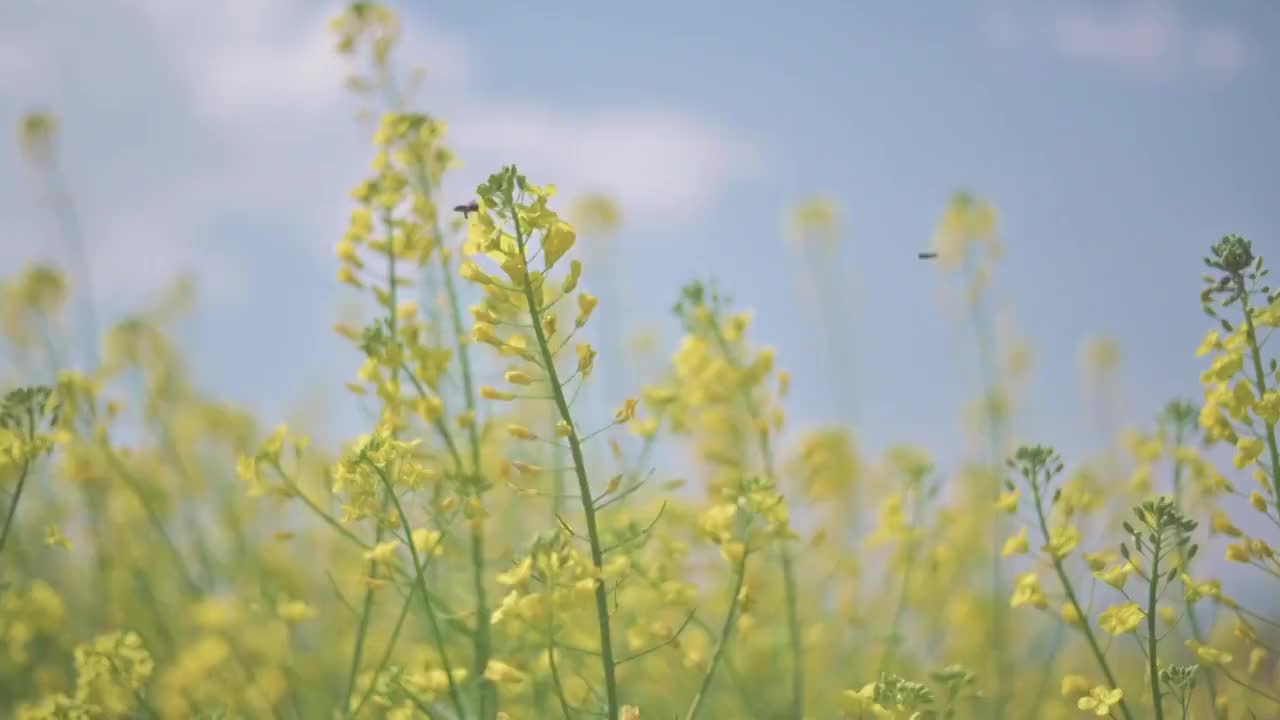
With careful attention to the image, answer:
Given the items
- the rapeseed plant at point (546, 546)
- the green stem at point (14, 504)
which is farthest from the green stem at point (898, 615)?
the green stem at point (14, 504)

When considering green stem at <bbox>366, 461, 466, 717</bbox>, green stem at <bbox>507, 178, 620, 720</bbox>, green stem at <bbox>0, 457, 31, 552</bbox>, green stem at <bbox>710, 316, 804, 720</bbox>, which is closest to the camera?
green stem at <bbox>507, 178, 620, 720</bbox>

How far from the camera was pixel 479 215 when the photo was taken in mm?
2387

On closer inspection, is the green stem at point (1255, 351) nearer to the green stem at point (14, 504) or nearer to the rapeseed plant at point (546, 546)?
the rapeseed plant at point (546, 546)

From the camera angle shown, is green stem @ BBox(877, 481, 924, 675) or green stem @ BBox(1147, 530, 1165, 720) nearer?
green stem @ BBox(1147, 530, 1165, 720)

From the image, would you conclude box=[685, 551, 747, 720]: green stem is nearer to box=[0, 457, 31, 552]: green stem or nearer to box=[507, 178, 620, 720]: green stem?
box=[507, 178, 620, 720]: green stem

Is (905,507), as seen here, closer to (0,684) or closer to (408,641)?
(408,641)

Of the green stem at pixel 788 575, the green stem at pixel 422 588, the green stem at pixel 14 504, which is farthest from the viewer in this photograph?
the green stem at pixel 788 575

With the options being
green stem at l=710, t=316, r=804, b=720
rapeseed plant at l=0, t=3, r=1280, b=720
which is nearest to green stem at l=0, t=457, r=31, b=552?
rapeseed plant at l=0, t=3, r=1280, b=720

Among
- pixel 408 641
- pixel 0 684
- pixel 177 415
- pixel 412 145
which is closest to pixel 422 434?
pixel 412 145

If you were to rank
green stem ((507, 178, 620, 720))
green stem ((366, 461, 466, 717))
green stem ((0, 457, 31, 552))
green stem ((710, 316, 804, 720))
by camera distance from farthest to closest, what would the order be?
green stem ((710, 316, 804, 720)) < green stem ((0, 457, 31, 552)) < green stem ((366, 461, 466, 717)) < green stem ((507, 178, 620, 720))

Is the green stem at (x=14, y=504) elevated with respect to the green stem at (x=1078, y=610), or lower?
elevated

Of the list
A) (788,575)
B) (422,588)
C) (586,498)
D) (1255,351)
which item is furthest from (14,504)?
(1255,351)

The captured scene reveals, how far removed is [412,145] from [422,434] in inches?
35.7

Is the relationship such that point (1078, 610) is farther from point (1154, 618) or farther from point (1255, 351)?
point (1255, 351)
